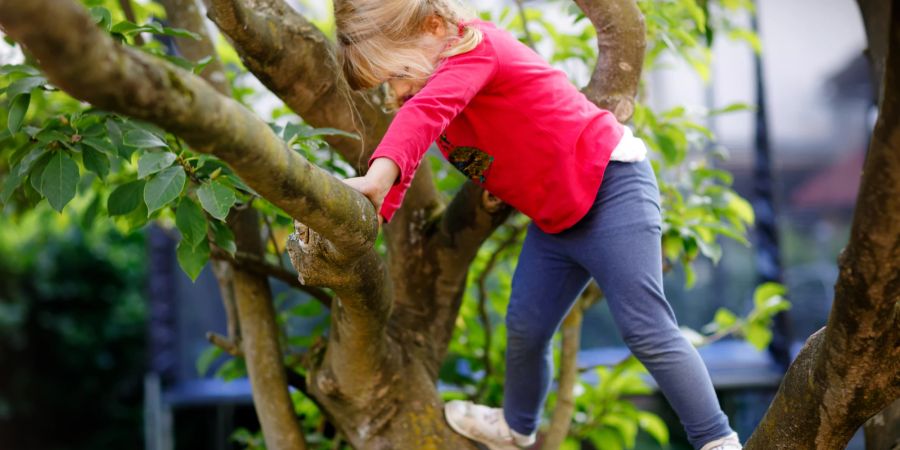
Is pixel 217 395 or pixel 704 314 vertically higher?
pixel 704 314

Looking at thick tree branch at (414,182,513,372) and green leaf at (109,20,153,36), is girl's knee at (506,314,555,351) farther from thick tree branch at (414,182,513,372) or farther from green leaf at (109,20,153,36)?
green leaf at (109,20,153,36)

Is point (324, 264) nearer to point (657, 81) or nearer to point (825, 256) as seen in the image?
point (657, 81)

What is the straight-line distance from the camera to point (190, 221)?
1.25m

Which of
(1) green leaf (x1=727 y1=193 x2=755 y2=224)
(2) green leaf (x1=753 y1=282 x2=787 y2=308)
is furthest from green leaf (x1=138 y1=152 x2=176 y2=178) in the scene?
(2) green leaf (x1=753 y1=282 x2=787 y2=308)

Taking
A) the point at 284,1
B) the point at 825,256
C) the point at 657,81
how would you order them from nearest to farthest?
the point at 284,1
the point at 657,81
the point at 825,256

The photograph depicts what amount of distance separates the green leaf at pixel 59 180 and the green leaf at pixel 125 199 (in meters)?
0.07

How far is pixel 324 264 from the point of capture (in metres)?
1.10

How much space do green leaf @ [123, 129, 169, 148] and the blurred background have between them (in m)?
1.57

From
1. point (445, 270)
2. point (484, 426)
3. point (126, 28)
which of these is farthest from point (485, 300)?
point (126, 28)

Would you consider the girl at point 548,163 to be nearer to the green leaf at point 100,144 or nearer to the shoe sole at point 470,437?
the shoe sole at point 470,437

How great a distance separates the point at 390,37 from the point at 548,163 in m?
0.31

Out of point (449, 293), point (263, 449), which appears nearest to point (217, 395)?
point (263, 449)

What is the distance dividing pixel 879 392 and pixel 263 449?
1404 millimetres

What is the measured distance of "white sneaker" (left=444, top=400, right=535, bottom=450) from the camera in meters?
1.56
